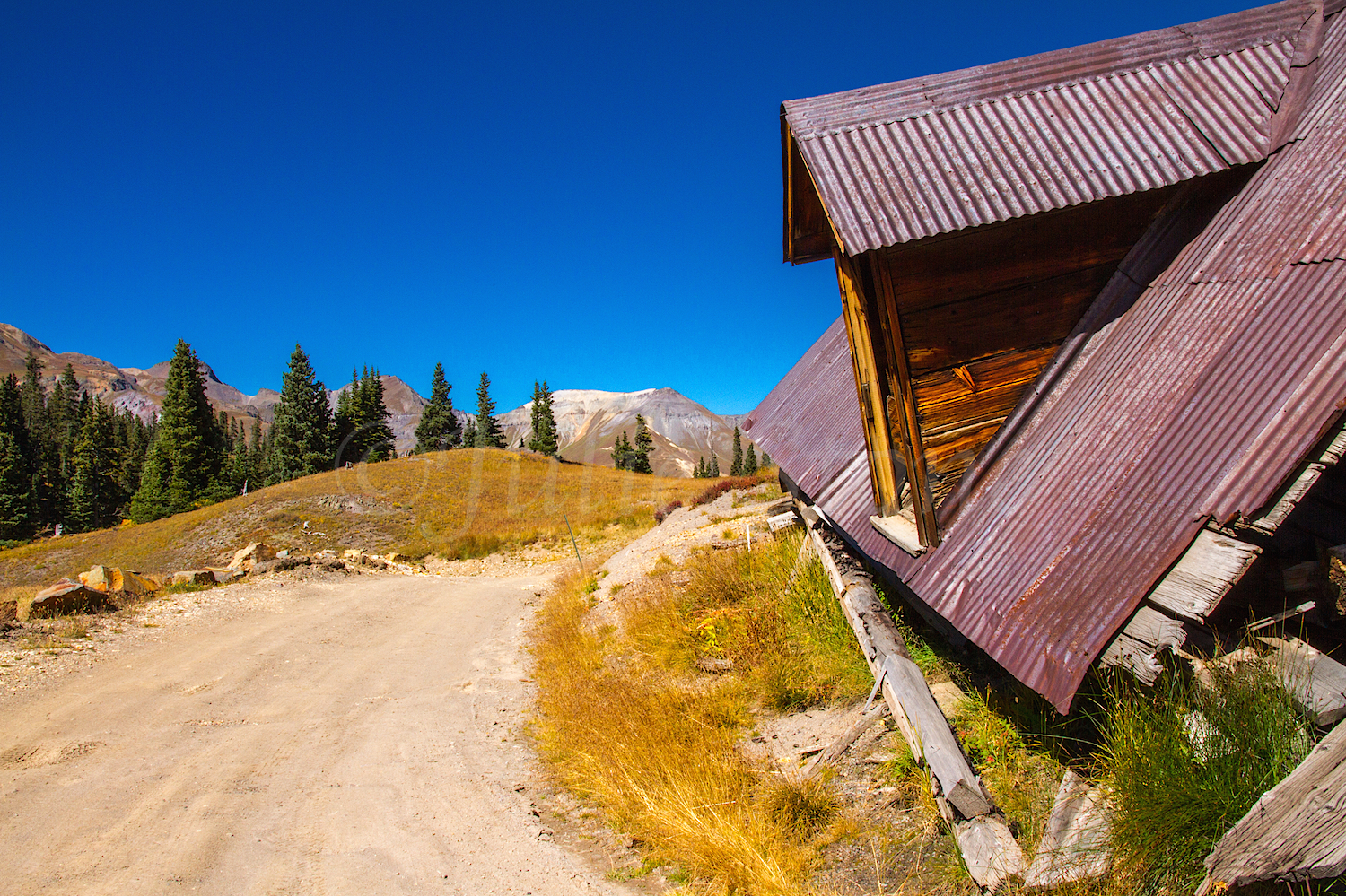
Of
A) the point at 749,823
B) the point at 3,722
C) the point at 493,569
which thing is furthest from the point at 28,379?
the point at 749,823

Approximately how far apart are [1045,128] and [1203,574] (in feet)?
11.8

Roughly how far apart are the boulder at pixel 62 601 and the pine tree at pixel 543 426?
65.9m

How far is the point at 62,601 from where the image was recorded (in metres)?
12.6

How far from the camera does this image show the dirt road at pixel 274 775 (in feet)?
17.7

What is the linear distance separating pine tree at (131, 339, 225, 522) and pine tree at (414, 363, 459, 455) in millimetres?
20245

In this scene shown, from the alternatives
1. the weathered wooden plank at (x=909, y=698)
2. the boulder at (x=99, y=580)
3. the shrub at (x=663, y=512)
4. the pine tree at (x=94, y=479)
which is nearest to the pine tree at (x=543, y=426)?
the pine tree at (x=94, y=479)

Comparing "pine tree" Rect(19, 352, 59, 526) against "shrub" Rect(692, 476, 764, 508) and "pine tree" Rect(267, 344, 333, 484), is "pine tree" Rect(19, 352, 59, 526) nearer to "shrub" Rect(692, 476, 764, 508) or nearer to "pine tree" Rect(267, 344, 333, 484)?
"pine tree" Rect(267, 344, 333, 484)

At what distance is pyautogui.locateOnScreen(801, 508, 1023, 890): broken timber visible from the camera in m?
3.47

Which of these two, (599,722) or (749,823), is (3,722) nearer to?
(599,722)

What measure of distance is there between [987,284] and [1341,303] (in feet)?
6.41

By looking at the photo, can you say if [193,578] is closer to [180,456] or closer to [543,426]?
[180,456]

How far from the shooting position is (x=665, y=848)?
5215 millimetres

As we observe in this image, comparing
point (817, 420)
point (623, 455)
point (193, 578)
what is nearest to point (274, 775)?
point (817, 420)

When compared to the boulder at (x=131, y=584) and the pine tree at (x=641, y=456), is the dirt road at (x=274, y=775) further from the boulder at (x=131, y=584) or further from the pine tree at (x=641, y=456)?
the pine tree at (x=641, y=456)
